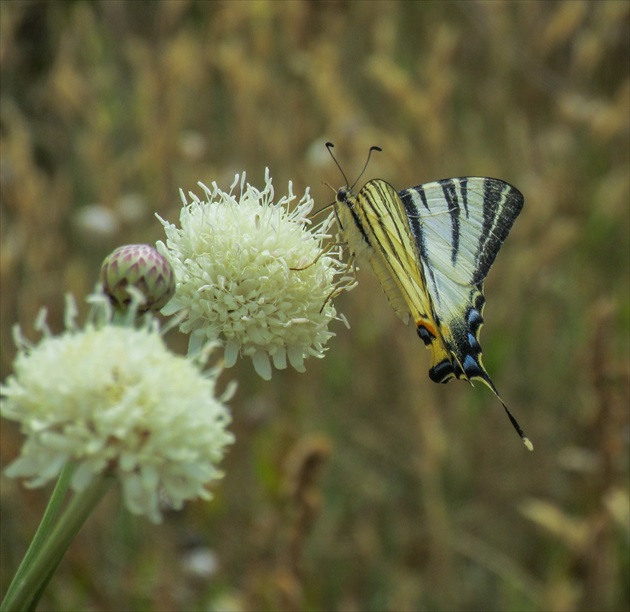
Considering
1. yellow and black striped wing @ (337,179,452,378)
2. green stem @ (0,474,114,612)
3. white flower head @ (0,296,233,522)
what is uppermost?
yellow and black striped wing @ (337,179,452,378)

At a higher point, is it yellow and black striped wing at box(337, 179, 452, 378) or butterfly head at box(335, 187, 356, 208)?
butterfly head at box(335, 187, 356, 208)

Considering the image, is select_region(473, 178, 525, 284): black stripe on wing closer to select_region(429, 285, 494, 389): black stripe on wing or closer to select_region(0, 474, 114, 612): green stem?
select_region(429, 285, 494, 389): black stripe on wing

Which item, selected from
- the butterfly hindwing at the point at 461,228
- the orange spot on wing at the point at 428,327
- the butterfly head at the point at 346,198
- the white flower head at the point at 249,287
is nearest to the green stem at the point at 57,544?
the white flower head at the point at 249,287

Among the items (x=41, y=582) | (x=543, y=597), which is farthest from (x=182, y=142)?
(x=41, y=582)

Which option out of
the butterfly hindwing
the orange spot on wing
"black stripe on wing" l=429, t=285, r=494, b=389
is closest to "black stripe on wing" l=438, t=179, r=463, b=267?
the butterfly hindwing

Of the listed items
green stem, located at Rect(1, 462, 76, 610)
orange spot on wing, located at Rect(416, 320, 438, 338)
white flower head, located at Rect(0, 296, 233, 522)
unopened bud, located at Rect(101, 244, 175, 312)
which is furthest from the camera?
orange spot on wing, located at Rect(416, 320, 438, 338)

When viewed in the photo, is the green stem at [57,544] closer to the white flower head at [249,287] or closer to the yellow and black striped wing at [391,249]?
the white flower head at [249,287]

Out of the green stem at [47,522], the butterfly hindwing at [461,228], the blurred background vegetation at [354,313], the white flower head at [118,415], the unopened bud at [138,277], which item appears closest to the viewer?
the white flower head at [118,415]

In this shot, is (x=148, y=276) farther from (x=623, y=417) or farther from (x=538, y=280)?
(x=538, y=280)
